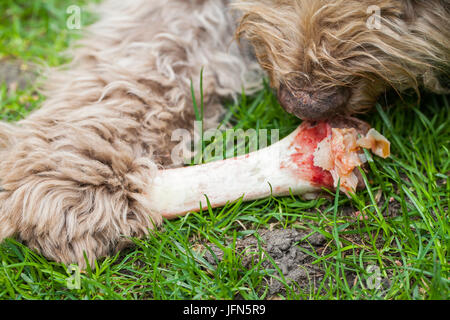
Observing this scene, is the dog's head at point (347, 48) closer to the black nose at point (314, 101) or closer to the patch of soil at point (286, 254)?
the black nose at point (314, 101)

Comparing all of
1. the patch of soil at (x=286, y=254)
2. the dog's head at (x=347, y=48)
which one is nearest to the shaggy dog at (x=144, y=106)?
the dog's head at (x=347, y=48)

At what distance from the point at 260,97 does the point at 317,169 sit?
675 mm

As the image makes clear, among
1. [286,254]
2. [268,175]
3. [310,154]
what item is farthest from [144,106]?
[286,254]

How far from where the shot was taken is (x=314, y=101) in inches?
67.8

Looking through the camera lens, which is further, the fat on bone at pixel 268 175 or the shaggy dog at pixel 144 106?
the fat on bone at pixel 268 175

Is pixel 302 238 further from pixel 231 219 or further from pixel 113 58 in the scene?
pixel 113 58

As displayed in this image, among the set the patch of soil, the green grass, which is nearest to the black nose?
the green grass

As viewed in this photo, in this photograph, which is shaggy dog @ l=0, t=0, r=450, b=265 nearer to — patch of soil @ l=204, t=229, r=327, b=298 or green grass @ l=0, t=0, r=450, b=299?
green grass @ l=0, t=0, r=450, b=299

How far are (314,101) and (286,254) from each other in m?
0.56

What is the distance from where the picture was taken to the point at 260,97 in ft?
7.82

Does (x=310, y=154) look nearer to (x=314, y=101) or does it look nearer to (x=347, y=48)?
(x=314, y=101)

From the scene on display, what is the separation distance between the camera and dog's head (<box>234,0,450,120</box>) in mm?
1641

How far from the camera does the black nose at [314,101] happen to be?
1.72 meters
